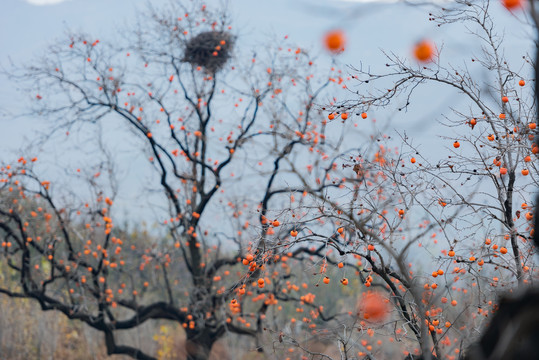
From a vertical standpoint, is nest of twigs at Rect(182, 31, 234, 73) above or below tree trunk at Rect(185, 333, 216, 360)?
above

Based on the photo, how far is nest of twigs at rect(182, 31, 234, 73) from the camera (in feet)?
34.7

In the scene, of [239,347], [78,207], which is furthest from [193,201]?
[239,347]

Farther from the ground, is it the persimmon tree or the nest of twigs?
the nest of twigs

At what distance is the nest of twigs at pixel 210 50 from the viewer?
34.7ft

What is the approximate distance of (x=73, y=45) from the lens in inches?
431

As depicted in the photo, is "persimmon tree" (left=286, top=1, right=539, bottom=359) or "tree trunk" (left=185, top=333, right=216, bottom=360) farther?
"tree trunk" (left=185, top=333, right=216, bottom=360)

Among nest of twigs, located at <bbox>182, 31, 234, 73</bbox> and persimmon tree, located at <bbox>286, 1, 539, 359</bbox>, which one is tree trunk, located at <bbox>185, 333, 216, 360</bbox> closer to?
nest of twigs, located at <bbox>182, 31, 234, 73</bbox>

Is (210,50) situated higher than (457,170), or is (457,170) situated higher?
(210,50)

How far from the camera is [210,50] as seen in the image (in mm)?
10703

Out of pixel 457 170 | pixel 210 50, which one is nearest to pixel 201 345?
pixel 210 50

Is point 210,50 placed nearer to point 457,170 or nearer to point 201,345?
point 201,345

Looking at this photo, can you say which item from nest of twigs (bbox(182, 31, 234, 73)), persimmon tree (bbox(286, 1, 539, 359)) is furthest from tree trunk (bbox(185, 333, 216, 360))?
persimmon tree (bbox(286, 1, 539, 359))

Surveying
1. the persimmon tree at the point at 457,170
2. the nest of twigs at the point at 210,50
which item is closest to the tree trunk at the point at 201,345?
the nest of twigs at the point at 210,50

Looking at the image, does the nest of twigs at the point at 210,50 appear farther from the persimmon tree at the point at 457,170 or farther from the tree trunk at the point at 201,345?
the persimmon tree at the point at 457,170
